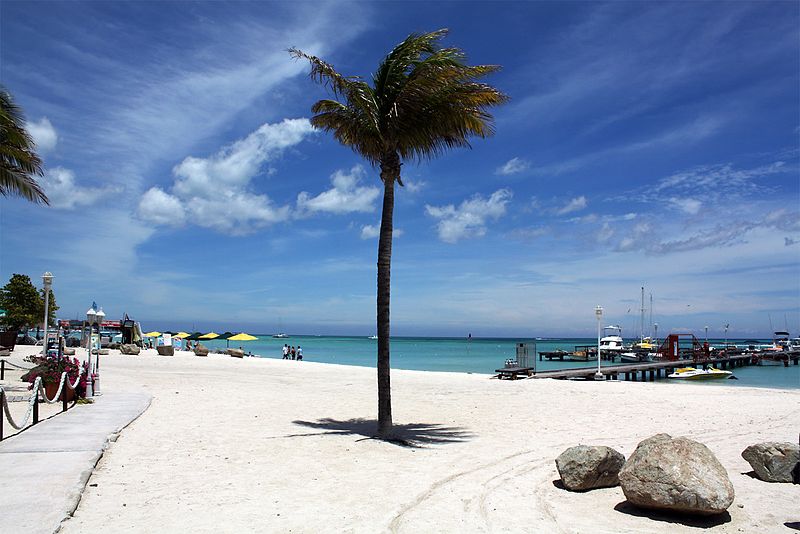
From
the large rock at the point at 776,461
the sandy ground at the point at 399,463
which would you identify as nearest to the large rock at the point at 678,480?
the sandy ground at the point at 399,463

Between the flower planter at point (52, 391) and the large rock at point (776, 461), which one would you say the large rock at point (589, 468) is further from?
the flower planter at point (52, 391)

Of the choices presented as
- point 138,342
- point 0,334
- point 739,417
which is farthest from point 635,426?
point 138,342

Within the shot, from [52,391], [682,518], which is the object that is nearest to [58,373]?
[52,391]

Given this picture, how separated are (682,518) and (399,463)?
13.7 feet

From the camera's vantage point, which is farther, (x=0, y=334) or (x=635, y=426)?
(x=0, y=334)

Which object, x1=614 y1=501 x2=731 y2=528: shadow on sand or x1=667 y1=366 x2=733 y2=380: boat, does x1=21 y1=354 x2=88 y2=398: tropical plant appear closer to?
x1=614 y1=501 x2=731 y2=528: shadow on sand

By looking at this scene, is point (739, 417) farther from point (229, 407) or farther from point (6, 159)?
point (6, 159)

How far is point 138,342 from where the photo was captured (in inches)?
2238

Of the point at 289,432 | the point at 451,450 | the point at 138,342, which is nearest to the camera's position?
the point at 451,450

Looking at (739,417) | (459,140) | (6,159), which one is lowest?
(739,417)

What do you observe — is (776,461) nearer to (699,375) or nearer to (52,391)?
(52,391)

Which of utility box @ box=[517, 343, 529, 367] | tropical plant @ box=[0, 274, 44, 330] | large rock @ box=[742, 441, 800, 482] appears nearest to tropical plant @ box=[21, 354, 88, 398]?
large rock @ box=[742, 441, 800, 482]

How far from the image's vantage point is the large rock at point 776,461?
7797 mm

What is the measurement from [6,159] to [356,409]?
518 inches
